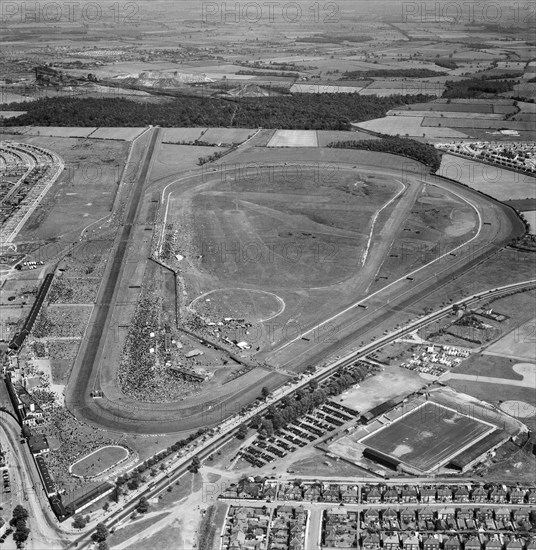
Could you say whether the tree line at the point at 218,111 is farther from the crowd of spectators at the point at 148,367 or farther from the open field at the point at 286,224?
the crowd of spectators at the point at 148,367

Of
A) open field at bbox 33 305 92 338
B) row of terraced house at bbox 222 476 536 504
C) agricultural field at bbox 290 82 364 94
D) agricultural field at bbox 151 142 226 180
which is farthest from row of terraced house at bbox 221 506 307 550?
agricultural field at bbox 290 82 364 94

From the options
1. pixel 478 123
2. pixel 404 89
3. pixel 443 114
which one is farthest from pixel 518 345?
pixel 404 89

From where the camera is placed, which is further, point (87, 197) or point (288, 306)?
point (87, 197)

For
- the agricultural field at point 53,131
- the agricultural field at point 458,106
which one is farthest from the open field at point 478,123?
the agricultural field at point 53,131

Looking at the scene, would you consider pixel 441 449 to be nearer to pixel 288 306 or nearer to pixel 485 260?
pixel 288 306

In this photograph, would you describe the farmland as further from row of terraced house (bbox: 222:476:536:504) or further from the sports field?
row of terraced house (bbox: 222:476:536:504)

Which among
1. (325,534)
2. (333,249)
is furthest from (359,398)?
(333,249)
